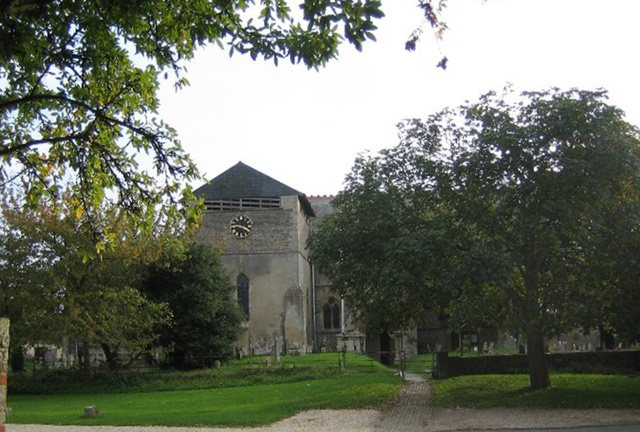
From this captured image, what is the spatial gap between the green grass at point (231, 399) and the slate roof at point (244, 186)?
17.9 metres

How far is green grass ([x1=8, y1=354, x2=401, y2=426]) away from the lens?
20.9m

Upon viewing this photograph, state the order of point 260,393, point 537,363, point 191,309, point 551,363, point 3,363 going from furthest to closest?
point 191,309
point 551,363
point 260,393
point 537,363
point 3,363

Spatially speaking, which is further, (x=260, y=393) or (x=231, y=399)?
(x=260, y=393)

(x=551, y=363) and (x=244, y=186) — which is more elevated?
(x=244, y=186)

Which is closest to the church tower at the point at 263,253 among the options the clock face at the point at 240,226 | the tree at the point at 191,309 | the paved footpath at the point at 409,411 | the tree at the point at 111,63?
the clock face at the point at 240,226

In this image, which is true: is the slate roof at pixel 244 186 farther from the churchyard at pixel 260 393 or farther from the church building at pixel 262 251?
the churchyard at pixel 260 393

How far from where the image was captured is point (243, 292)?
50781 mm

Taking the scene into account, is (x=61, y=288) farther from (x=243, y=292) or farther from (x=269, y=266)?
(x=269, y=266)

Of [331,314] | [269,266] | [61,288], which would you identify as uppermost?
[269,266]

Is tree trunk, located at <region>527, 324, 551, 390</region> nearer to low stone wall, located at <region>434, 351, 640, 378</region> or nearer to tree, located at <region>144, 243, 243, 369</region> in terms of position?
low stone wall, located at <region>434, 351, 640, 378</region>

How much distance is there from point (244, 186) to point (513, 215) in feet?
108

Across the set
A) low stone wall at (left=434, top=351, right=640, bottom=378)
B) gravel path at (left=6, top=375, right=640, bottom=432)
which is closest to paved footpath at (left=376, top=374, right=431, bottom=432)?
gravel path at (left=6, top=375, right=640, bottom=432)

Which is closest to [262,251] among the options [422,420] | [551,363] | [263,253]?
[263,253]

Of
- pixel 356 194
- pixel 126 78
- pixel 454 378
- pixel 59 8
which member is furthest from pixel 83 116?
pixel 454 378
